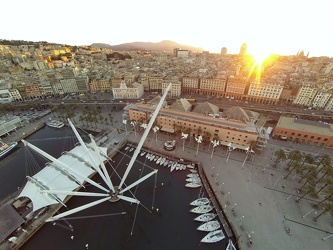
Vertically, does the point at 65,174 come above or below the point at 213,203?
above

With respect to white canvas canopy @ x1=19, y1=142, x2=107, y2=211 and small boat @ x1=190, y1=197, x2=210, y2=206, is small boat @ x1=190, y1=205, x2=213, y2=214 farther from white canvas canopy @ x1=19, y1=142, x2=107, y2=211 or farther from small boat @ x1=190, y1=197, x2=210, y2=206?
white canvas canopy @ x1=19, y1=142, x2=107, y2=211

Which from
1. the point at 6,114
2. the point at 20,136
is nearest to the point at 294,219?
the point at 20,136

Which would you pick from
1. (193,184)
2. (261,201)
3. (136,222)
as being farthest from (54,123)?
(261,201)

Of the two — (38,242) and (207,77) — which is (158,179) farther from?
(207,77)

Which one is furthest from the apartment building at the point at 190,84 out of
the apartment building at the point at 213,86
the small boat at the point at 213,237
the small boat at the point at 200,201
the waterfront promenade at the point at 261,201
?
the small boat at the point at 213,237

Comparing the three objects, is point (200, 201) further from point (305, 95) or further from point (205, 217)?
point (305, 95)

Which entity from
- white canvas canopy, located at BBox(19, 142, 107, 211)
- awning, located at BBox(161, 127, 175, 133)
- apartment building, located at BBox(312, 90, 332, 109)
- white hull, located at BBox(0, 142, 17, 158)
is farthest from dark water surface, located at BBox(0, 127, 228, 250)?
apartment building, located at BBox(312, 90, 332, 109)
